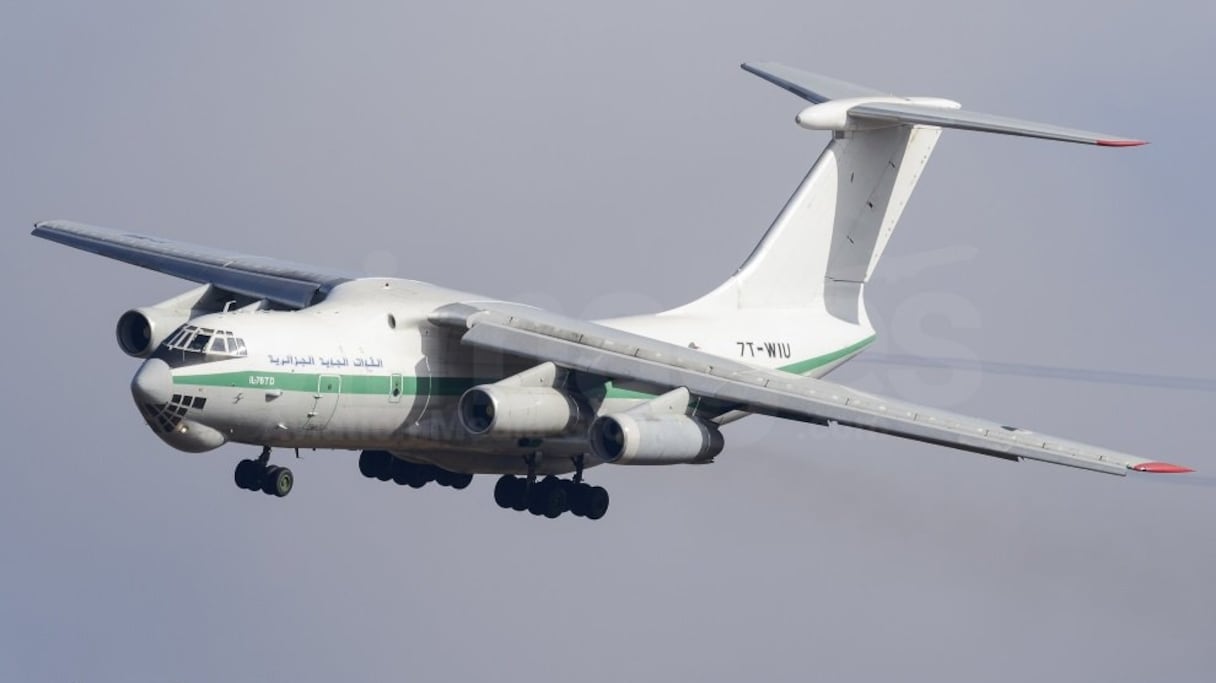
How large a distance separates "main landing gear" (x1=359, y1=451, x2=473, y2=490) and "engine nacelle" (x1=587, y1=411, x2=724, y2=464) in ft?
10.2

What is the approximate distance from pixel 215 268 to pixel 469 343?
4710mm

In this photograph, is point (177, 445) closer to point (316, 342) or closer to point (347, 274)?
point (316, 342)

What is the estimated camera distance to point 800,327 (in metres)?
29.2

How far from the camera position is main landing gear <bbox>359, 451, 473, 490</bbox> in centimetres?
2827

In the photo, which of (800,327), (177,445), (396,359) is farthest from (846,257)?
(177,445)

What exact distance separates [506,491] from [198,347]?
189 inches

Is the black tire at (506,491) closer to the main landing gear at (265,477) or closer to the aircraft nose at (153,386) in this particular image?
the main landing gear at (265,477)

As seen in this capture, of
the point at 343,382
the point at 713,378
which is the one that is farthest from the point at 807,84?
the point at 343,382

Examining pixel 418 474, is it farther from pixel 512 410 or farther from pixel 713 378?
pixel 713 378

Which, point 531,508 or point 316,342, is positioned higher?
point 316,342

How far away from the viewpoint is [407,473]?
92.8 feet

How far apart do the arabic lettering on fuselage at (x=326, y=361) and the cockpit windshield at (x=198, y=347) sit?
386 millimetres

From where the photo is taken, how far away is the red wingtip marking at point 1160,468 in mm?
22406

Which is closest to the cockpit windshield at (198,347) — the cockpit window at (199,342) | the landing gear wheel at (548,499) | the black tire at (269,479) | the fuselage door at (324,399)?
the cockpit window at (199,342)
